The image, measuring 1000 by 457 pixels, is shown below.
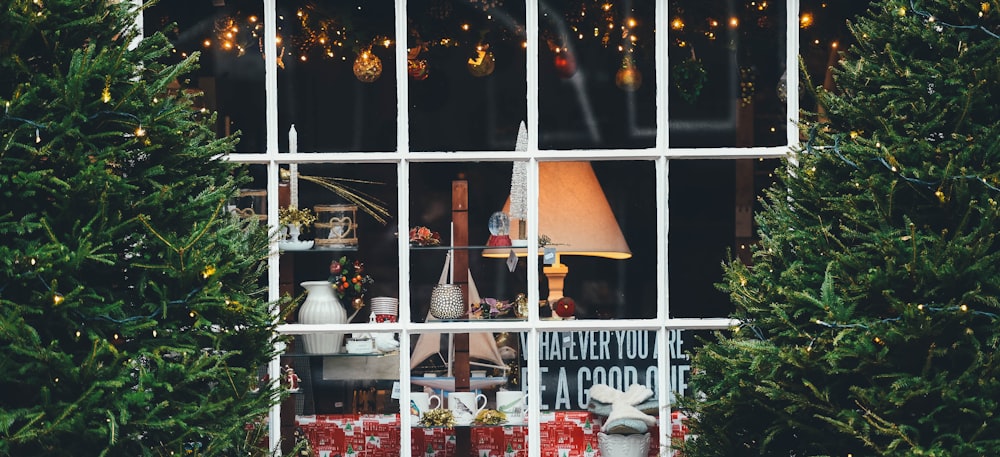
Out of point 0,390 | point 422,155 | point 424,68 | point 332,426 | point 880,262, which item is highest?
point 424,68

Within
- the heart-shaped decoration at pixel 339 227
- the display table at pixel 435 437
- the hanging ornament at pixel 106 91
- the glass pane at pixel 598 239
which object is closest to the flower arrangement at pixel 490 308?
the glass pane at pixel 598 239

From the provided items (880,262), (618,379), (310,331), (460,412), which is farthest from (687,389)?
(310,331)

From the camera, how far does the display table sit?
12.6 feet

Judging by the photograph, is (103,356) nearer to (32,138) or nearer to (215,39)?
(32,138)

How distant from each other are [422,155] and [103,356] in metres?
1.23

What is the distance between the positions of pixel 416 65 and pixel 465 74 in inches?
6.2

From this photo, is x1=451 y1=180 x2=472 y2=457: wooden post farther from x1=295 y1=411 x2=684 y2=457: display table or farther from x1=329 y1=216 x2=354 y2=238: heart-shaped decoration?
x1=329 y1=216 x2=354 y2=238: heart-shaped decoration

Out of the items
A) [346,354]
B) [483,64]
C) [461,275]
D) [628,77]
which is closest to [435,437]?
[346,354]

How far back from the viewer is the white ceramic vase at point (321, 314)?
3.84 m

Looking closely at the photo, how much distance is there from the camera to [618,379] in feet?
12.6

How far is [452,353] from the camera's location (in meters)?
3.86

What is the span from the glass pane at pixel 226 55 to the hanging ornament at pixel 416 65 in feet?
1.54

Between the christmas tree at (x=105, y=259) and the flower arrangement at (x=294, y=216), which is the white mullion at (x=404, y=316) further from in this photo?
the christmas tree at (x=105, y=259)

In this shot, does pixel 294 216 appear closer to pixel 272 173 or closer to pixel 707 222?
pixel 272 173
